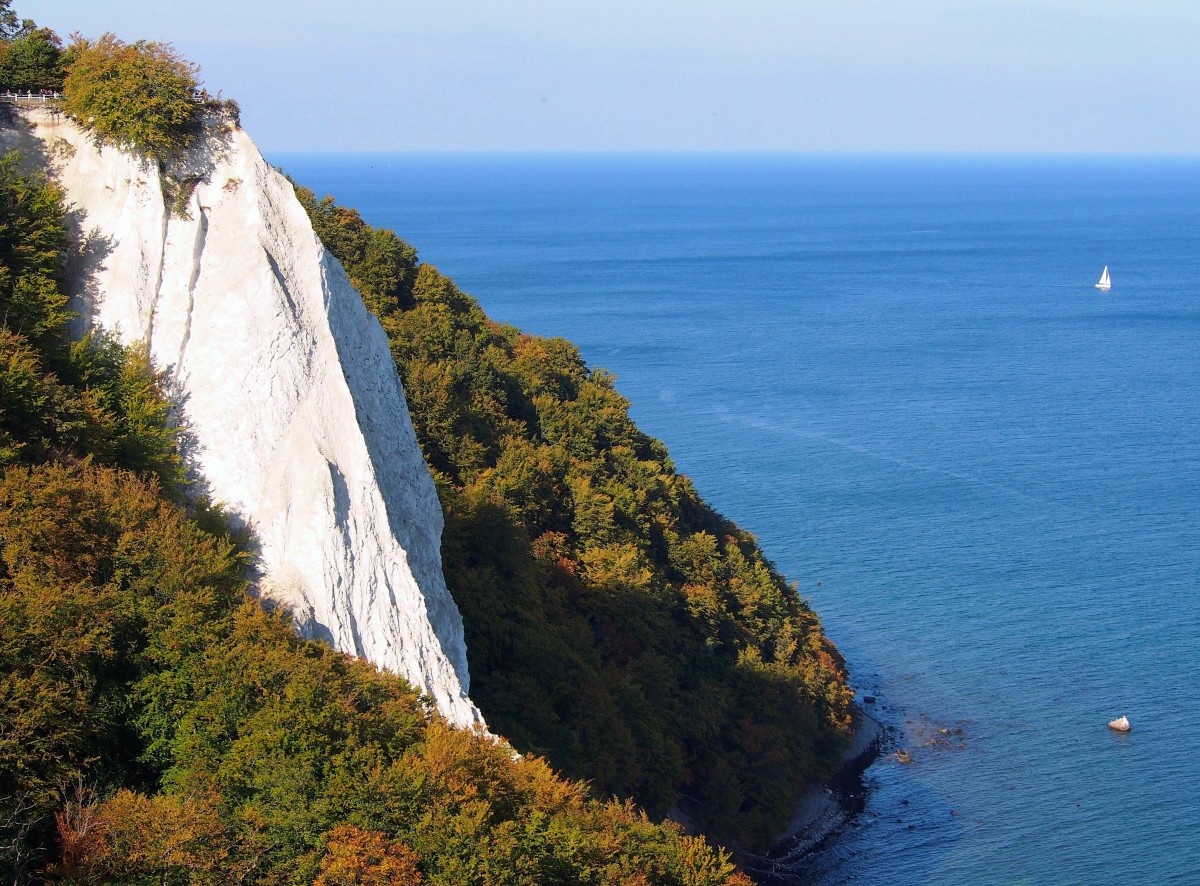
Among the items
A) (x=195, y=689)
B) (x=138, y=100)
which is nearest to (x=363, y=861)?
(x=195, y=689)

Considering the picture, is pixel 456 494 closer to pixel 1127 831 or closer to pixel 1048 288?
pixel 1127 831

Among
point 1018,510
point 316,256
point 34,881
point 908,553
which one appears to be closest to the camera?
point 34,881

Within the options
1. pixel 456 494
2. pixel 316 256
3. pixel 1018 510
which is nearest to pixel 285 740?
pixel 316 256

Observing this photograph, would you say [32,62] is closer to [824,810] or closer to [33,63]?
[33,63]

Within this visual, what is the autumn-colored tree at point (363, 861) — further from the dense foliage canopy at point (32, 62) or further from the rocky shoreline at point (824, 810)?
the rocky shoreline at point (824, 810)

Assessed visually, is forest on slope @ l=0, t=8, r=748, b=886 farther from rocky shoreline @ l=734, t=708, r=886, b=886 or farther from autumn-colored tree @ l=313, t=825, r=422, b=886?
rocky shoreline @ l=734, t=708, r=886, b=886

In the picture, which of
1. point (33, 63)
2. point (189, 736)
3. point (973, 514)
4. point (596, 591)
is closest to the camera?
point (189, 736)

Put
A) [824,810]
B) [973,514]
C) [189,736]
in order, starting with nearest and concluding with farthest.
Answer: [189,736], [824,810], [973,514]
